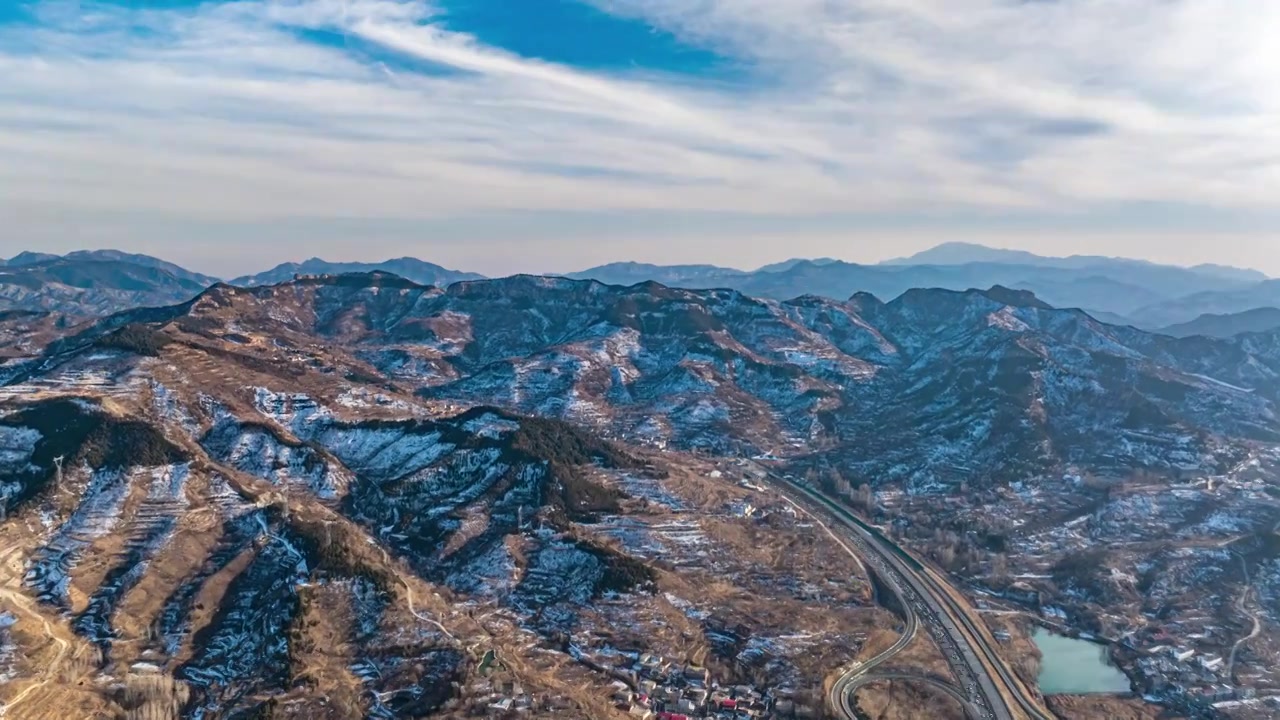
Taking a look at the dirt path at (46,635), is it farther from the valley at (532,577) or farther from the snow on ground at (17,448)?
the snow on ground at (17,448)

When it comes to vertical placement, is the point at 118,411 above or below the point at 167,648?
above

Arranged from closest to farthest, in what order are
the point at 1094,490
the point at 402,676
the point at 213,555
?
the point at 402,676 → the point at 213,555 → the point at 1094,490

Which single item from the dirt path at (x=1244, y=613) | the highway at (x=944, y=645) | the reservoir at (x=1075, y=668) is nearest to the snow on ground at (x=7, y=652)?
the highway at (x=944, y=645)

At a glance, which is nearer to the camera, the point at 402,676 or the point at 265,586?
the point at 402,676

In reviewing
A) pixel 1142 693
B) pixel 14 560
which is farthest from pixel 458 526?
pixel 1142 693

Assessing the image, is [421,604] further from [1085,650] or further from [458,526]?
[1085,650]

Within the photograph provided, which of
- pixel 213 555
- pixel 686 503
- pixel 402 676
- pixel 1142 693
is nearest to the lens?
pixel 402 676
